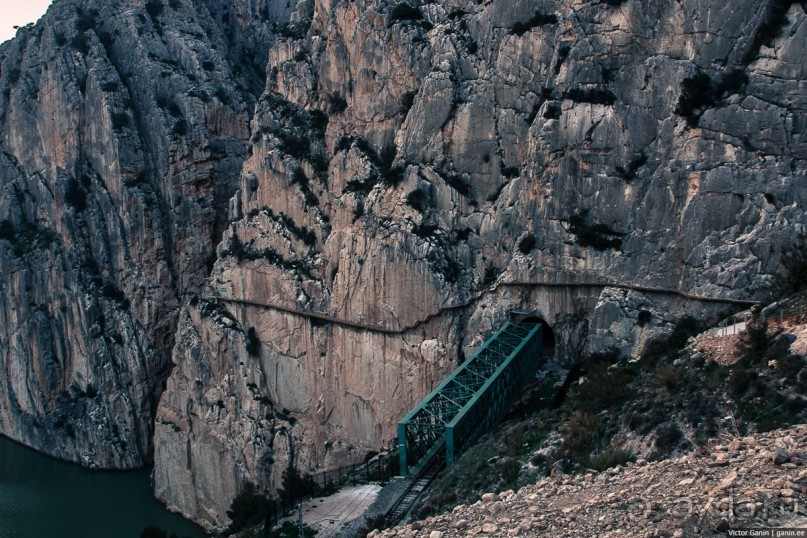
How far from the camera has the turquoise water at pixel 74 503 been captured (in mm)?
44906

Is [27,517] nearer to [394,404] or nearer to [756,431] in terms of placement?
[394,404]

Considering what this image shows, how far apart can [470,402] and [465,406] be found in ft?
0.76

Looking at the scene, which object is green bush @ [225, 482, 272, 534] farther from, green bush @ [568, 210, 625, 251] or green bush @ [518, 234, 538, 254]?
green bush @ [568, 210, 625, 251]

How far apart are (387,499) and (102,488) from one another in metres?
31.1

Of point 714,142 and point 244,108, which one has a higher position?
point 244,108

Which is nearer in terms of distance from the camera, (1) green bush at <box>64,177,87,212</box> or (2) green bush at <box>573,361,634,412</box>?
(2) green bush at <box>573,361,634,412</box>

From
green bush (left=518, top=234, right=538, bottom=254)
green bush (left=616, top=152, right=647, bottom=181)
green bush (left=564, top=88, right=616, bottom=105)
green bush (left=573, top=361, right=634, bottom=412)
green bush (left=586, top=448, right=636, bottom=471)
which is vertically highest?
green bush (left=564, top=88, right=616, bottom=105)

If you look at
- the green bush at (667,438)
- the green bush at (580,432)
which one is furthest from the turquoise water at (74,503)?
the green bush at (667,438)

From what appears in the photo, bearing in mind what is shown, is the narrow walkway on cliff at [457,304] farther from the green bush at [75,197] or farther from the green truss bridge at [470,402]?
the green bush at [75,197]

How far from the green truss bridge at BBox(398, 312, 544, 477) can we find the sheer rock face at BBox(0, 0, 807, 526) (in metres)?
1.98

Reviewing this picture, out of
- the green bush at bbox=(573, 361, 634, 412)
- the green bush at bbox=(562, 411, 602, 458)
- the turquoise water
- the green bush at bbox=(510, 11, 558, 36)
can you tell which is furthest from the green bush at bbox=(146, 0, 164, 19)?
the green bush at bbox=(562, 411, 602, 458)

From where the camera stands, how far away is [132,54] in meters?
59.6

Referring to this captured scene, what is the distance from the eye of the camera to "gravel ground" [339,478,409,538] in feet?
84.5

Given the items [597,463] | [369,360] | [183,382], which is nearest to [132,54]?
[183,382]
